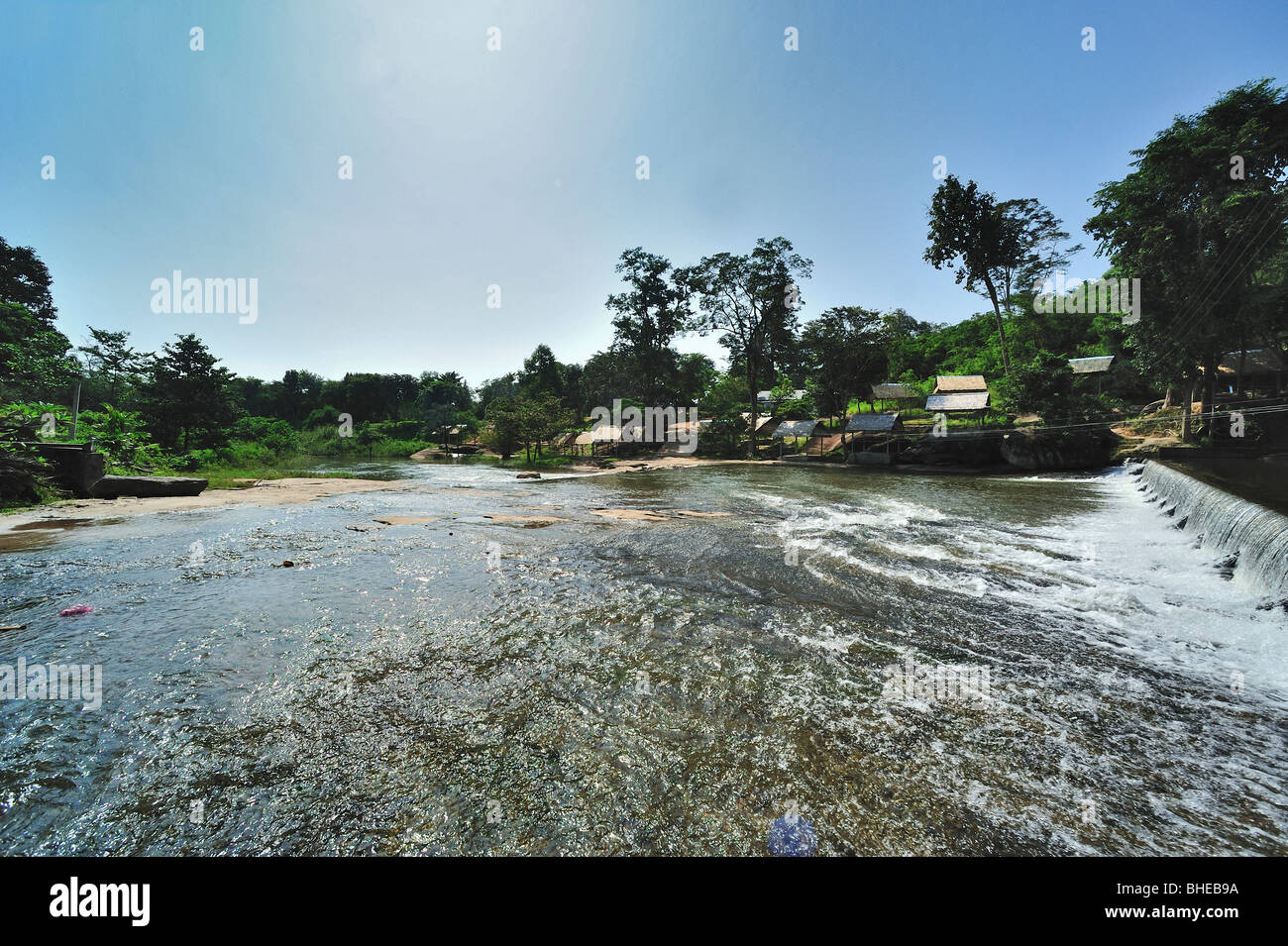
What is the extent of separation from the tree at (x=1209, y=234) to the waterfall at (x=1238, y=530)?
636 inches

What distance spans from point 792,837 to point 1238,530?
1088 cm

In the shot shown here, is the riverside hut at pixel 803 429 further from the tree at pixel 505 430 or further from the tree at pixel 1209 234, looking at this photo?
the tree at pixel 505 430

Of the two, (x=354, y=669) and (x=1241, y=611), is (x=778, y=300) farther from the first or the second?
(x=354, y=669)

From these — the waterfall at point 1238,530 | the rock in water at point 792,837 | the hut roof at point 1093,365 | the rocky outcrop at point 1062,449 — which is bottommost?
the rock in water at point 792,837

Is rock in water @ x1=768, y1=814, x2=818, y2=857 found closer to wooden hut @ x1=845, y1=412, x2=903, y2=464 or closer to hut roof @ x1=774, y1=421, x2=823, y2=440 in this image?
wooden hut @ x1=845, y1=412, x2=903, y2=464

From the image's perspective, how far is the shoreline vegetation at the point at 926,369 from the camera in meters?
20.8

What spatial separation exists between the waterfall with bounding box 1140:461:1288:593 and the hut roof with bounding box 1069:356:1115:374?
31669mm

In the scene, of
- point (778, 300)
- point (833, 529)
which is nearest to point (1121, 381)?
point (778, 300)

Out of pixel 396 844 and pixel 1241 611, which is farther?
pixel 1241 611

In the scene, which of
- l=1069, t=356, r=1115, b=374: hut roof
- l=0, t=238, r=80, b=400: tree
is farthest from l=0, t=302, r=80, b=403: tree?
l=1069, t=356, r=1115, b=374: hut roof

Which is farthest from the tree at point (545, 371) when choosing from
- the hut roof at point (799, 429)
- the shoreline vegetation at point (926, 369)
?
the hut roof at point (799, 429)

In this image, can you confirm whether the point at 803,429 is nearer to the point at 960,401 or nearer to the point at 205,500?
the point at 960,401
